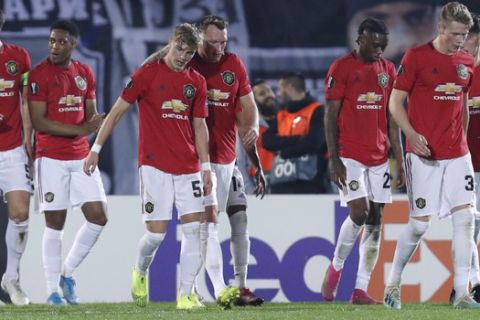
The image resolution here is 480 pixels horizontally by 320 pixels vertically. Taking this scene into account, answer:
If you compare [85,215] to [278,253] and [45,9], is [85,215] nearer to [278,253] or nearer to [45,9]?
[278,253]

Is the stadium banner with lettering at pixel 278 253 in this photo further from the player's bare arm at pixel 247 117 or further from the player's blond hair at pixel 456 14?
the player's blond hair at pixel 456 14

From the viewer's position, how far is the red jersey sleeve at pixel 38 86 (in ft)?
40.7

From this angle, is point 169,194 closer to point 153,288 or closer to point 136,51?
point 153,288

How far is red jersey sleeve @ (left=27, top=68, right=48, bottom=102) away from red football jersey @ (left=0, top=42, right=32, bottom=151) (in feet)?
0.56

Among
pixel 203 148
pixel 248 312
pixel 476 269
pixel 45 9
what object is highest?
pixel 45 9

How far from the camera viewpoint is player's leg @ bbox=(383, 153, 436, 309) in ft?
37.9

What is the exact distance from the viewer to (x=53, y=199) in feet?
40.9

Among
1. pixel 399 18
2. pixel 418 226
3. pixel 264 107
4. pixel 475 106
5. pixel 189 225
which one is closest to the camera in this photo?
pixel 189 225

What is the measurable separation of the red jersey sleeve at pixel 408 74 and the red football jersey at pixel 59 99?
249 centimetres

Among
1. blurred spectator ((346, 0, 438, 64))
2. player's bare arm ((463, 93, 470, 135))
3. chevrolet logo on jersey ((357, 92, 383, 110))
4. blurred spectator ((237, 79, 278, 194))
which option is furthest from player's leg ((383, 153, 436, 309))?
blurred spectator ((346, 0, 438, 64))

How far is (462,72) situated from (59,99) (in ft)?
9.96

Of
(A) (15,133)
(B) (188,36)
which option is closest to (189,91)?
(B) (188,36)

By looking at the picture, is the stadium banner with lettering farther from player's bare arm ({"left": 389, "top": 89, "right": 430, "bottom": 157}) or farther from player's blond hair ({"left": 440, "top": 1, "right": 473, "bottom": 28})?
player's blond hair ({"left": 440, "top": 1, "right": 473, "bottom": 28})

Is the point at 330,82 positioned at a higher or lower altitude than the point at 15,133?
higher
